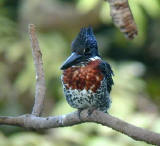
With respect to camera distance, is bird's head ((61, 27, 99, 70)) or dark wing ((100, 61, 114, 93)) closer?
bird's head ((61, 27, 99, 70))

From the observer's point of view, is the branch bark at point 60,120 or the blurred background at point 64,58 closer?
the branch bark at point 60,120

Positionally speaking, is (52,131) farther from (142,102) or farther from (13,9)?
(13,9)

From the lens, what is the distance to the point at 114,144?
15.4ft

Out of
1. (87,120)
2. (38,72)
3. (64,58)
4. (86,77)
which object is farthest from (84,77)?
(64,58)

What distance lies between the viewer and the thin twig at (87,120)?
1.99 metres

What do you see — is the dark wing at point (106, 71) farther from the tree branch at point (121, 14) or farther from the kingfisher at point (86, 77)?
the tree branch at point (121, 14)

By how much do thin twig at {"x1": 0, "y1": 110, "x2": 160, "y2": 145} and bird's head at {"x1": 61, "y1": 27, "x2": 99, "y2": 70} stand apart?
492mm

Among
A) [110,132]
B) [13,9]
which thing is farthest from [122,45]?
[110,132]

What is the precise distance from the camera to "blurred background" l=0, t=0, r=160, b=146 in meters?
4.87

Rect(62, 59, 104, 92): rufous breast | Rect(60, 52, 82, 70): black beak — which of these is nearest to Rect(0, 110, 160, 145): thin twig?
Rect(60, 52, 82, 70): black beak

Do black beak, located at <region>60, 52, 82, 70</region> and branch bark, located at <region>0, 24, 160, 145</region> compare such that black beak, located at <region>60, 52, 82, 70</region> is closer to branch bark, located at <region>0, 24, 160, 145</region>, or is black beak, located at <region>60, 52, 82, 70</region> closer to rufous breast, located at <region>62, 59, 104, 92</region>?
rufous breast, located at <region>62, 59, 104, 92</region>

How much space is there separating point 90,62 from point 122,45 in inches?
140

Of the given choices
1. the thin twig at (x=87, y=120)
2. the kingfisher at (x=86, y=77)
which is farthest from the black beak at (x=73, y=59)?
the thin twig at (x=87, y=120)

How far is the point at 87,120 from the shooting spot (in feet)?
7.62
